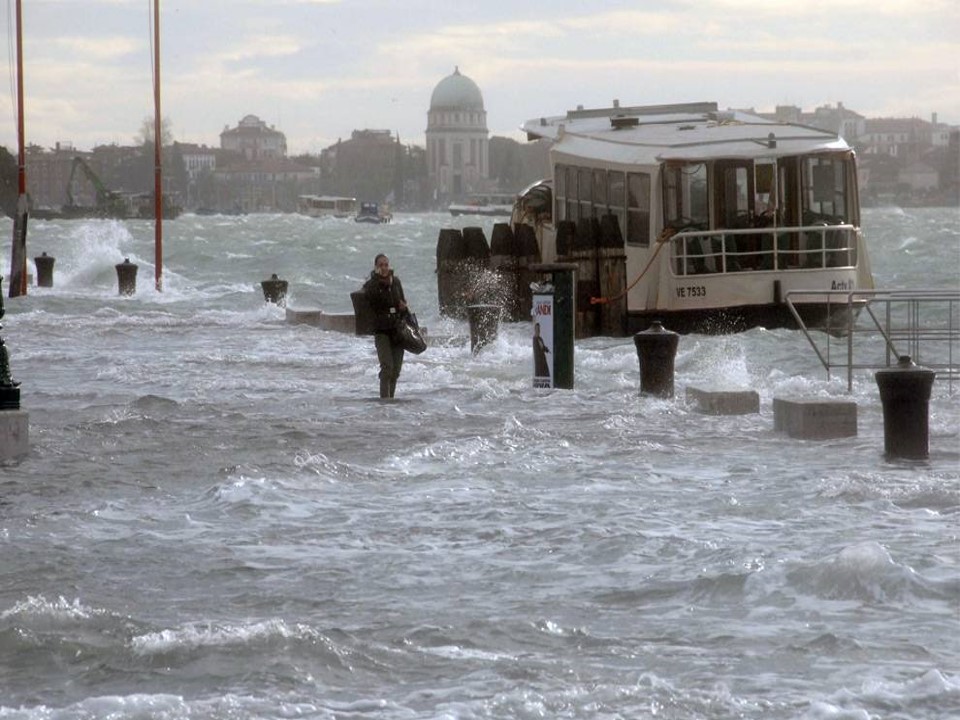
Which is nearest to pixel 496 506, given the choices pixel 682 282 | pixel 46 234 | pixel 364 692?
pixel 364 692

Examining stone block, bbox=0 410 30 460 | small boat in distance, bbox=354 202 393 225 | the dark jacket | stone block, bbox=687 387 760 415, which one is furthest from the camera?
small boat in distance, bbox=354 202 393 225

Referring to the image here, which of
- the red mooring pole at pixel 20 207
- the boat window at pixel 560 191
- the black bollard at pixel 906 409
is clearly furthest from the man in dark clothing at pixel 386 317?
the red mooring pole at pixel 20 207

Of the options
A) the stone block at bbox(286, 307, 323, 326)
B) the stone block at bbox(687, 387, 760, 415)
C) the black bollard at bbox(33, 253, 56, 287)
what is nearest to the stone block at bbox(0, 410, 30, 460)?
the stone block at bbox(687, 387, 760, 415)

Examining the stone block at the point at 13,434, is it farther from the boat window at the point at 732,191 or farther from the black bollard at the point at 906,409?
the boat window at the point at 732,191

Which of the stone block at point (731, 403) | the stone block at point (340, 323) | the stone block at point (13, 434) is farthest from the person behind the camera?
the stone block at point (340, 323)

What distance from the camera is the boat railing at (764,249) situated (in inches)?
1132

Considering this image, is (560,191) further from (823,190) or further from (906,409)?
(906,409)

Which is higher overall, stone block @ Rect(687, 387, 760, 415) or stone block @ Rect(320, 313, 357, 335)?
stone block @ Rect(320, 313, 357, 335)

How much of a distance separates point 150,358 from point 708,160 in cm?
920

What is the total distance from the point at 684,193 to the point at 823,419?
580 inches

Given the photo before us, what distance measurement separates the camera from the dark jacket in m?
19.0

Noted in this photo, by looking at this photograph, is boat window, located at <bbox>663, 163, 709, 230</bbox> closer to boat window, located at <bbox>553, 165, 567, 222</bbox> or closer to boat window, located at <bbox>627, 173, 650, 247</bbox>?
boat window, located at <bbox>627, 173, 650, 247</bbox>

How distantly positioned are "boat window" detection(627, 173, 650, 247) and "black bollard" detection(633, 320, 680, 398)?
1126cm

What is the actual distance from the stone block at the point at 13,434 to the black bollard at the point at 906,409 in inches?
233
